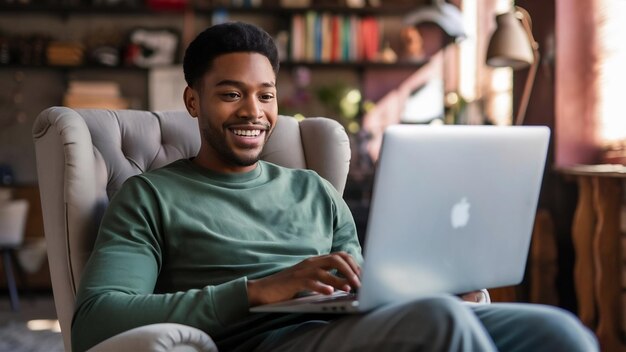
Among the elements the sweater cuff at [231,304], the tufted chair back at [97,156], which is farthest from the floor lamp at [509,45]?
the sweater cuff at [231,304]

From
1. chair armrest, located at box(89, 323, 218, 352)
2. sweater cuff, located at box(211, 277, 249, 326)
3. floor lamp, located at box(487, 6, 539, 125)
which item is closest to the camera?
chair armrest, located at box(89, 323, 218, 352)

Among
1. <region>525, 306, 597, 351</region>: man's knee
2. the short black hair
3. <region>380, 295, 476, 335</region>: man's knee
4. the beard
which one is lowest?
<region>525, 306, 597, 351</region>: man's knee

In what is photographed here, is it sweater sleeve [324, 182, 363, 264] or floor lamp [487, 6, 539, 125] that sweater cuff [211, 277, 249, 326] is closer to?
sweater sleeve [324, 182, 363, 264]

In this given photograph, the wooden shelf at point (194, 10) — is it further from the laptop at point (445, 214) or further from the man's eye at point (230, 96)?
the laptop at point (445, 214)

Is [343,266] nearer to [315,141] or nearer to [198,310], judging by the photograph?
[198,310]

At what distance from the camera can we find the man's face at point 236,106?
5.58 ft

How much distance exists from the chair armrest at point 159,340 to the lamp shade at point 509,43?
2.40m

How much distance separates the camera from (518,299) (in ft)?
11.4

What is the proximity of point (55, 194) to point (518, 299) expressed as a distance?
2289 mm

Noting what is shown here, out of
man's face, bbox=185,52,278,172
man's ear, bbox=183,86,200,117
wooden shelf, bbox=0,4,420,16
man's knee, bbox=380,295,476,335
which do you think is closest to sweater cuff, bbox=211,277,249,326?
man's knee, bbox=380,295,476,335

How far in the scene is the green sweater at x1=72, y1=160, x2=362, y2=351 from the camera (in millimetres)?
1399

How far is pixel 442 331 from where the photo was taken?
114cm

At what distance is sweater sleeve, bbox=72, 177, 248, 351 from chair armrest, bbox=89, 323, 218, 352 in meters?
0.08

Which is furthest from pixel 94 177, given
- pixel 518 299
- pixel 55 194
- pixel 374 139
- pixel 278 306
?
pixel 374 139
